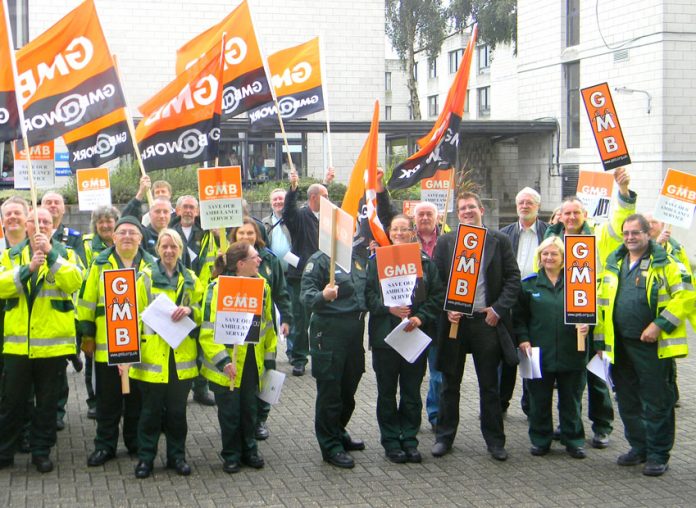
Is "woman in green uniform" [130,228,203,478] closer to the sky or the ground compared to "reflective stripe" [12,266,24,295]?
closer to the ground

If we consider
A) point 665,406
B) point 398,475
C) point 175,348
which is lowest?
point 398,475

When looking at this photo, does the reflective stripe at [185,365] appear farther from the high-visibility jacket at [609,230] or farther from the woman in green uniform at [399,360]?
the high-visibility jacket at [609,230]

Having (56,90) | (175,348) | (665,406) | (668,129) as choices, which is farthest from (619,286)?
(668,129)

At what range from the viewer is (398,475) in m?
6.93

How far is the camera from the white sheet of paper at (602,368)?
7.29m

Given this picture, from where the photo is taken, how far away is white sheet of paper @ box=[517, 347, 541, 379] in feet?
24.2

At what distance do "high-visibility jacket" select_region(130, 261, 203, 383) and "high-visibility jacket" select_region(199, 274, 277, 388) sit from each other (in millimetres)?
83

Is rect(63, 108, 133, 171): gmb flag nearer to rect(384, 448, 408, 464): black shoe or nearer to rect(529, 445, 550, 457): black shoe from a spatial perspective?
rect(384, 448, 408, 464): black shoe

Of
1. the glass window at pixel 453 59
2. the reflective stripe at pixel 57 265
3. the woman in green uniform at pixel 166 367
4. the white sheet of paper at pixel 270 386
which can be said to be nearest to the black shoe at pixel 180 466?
the woman in green uniform at pixel 166 367

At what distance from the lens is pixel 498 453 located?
23.9ft

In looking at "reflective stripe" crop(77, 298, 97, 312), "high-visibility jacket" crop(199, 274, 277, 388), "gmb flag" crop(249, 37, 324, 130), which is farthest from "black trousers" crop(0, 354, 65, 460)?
"gmb flag" crop(249, 37, 324, 130)

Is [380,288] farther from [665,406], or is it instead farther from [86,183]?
[86,183]

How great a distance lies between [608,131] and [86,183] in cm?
637

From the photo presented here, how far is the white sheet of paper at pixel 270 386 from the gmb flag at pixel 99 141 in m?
3.44
